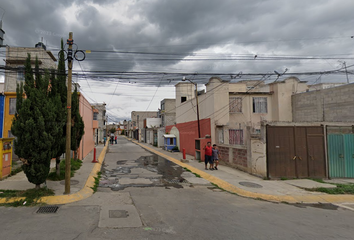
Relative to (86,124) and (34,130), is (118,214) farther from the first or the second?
(86,124)

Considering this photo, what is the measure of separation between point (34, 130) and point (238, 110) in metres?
16.2

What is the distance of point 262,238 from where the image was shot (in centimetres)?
439

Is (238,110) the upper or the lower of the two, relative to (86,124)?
upper

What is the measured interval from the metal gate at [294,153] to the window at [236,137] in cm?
359

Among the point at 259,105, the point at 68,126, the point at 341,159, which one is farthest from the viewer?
the point at 259,105

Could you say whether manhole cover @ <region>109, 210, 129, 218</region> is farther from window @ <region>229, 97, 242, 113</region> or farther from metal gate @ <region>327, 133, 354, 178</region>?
window @ <region>229, 97, 242, 113</region>

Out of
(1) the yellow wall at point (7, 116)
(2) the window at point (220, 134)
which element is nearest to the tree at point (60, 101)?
(1) the yellow wall at point (7, 116)

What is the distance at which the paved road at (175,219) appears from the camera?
4500 millimetres

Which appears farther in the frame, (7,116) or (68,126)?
(7,116)

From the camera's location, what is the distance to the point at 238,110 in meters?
19.3

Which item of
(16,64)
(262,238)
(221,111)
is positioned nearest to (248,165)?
(221,111)

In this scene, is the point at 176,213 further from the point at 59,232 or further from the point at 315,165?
the point at 315,165

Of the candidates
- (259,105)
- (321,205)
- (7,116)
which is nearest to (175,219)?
(321,205)

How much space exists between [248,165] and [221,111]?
20.3 feet
